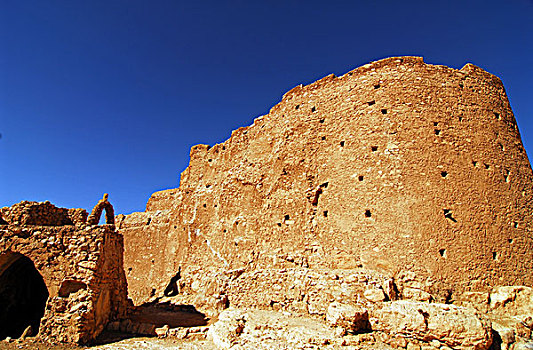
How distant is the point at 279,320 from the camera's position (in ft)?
30.0

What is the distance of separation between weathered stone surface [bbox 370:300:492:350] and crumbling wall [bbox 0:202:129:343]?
7430 millimetres

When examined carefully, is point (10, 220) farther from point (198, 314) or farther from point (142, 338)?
point (198, 314)

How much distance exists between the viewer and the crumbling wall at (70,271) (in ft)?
26.3

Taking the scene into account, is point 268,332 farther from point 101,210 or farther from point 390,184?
point 101,210

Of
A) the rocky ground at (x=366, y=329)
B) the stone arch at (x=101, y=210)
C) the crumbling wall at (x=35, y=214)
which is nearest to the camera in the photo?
the rocky ground at (x=366, y=329)

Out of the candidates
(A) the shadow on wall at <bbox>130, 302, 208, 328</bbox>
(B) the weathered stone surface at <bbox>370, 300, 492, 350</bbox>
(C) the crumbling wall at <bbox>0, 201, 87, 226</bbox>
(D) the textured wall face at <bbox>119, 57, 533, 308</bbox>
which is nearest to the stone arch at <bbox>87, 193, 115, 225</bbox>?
(C) the crumbling wall at <bbox>0, 201, 87, 226</bbox>

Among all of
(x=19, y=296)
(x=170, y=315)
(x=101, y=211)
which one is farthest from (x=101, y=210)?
(x=170, y=315)

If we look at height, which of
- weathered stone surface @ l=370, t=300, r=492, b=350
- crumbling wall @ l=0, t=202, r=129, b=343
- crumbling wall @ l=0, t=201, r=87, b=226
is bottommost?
weathered stone surface @ l=370, t=300, r=492, b=350

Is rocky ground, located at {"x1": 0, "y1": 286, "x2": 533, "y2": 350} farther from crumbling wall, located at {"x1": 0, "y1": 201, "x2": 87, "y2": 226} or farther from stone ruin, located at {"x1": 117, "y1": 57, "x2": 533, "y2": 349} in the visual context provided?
crumbling wall, located at {"x1": 0, "y1": 201, "x2": 87, "y2": 226}

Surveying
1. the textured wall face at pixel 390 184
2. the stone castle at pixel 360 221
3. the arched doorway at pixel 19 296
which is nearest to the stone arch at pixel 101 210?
the stone castle at pixel 360 221

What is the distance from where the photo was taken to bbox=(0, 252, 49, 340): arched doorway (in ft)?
29.8

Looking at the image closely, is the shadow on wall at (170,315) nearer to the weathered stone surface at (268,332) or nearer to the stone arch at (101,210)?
the weathered stone surface at (268,332)

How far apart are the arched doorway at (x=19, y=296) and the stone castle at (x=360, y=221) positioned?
302 millimetres

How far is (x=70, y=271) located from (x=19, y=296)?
3.58m
